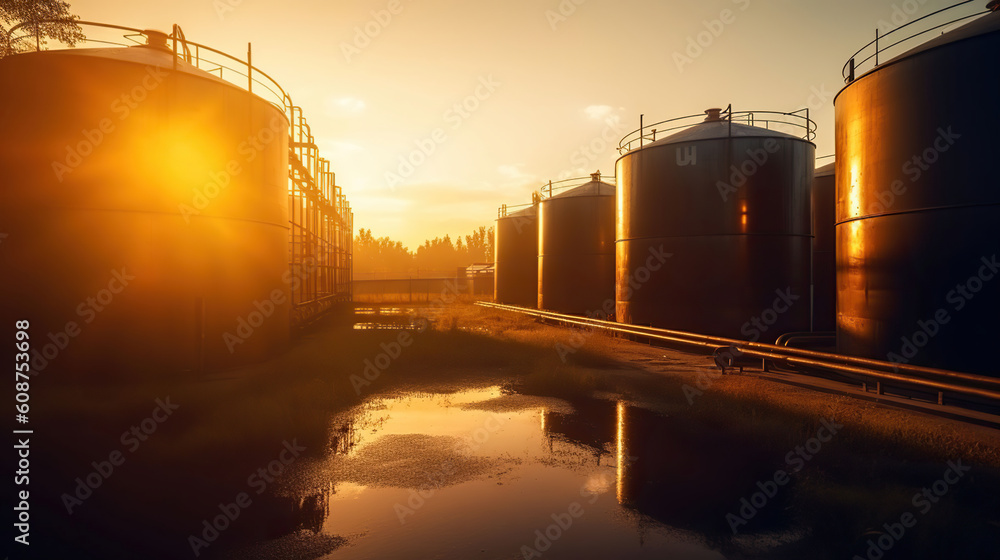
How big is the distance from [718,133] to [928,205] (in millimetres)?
7456

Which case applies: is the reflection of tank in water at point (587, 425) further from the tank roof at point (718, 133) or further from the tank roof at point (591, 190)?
the tank roof at point (591, 190)

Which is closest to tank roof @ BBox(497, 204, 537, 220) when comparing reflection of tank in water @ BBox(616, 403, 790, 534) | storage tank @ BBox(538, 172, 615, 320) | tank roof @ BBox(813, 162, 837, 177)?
storage tank @ BBox(538, 172, 615, 320)

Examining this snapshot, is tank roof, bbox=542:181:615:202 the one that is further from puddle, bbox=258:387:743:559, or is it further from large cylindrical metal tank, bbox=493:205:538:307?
puddle, bbox=258:387:743:559

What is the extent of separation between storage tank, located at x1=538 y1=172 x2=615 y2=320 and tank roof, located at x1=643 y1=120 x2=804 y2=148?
25.6 feet

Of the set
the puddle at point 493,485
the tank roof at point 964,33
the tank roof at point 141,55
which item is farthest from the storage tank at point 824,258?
the tank roof at point 141,55

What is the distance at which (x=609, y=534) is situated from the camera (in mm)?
4543

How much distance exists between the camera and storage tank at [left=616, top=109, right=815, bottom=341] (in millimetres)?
14469

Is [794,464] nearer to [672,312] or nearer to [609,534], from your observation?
[609,534]

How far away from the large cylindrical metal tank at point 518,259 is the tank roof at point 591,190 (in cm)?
732

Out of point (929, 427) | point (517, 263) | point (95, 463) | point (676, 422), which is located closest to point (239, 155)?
point (95, 463)

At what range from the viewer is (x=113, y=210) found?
1001cm

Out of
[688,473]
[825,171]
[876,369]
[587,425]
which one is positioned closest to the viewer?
[688,473]

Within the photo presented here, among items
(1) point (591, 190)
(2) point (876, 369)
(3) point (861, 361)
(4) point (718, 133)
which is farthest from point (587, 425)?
(1) point (591, 190)

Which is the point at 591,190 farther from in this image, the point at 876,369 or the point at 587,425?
the point at 587,425
